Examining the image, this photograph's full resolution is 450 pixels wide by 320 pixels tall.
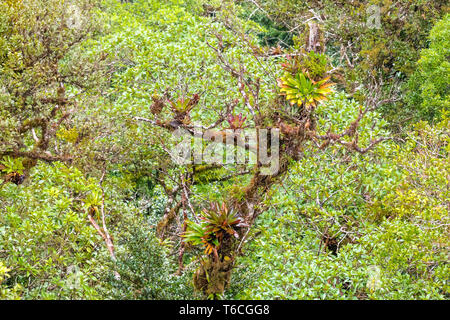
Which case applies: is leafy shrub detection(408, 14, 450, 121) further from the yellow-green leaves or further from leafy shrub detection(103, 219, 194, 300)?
leafy shrub detection(103, 219, 194, 300)

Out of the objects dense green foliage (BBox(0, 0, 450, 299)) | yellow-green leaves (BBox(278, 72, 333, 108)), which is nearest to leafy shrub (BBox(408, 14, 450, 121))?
dense green foliage (BBox(0, 0, 450, 299))

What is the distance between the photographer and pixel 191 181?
12578mm

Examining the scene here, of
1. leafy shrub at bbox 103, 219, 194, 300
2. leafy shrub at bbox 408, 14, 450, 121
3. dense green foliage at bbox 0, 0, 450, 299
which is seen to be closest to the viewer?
leafy shrub at bbox 103, 219, 194, 300

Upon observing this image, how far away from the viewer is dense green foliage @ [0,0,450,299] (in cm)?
862

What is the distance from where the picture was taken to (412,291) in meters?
8.52

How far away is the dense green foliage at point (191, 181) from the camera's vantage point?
8625mm

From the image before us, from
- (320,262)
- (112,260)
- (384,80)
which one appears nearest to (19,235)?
(112,260)

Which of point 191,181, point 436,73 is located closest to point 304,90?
point 191,181

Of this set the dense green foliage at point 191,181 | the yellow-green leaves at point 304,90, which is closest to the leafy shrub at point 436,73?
the dense green foliage at point 191,181

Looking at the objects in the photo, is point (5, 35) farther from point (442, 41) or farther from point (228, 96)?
point (442, 41)

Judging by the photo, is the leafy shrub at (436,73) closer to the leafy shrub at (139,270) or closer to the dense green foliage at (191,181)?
the dense green foliage at (191,181)

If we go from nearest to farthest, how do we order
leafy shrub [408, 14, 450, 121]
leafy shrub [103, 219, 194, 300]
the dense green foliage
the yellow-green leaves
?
leafy shrub [103, 219, 194, 300] < the dense green foliage < the yellow-green leaves < leafy shrub [408, 14, 450, 121]

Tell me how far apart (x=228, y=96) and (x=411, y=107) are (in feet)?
21.4

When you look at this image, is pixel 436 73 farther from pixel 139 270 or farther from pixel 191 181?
pixel 139 270
